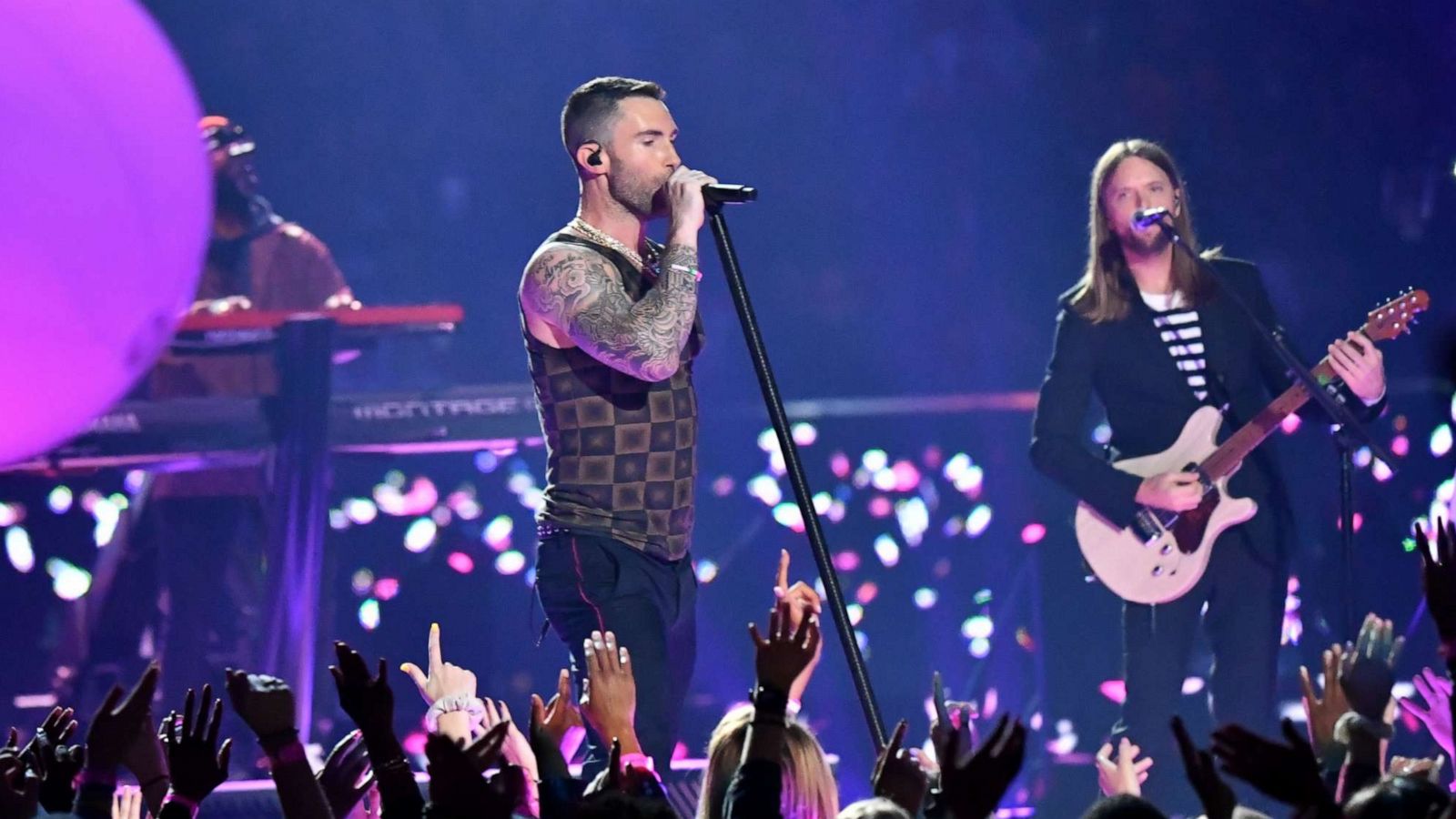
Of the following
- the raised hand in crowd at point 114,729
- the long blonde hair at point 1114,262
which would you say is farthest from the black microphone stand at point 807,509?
the long blonde hair at point 1114,262

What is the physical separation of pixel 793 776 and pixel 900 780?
154mm

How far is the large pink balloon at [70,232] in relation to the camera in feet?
18.5

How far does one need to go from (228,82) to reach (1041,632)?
429 cm

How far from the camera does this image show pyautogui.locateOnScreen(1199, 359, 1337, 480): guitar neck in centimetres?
494

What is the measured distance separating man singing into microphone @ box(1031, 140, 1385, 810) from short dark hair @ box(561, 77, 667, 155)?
197 centimetres

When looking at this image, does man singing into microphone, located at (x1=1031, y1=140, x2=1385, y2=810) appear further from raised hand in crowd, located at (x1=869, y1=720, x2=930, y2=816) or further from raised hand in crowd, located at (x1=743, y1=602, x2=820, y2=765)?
raised hand in crowd, located at (x1=743, y1=602, x2=820, y2=765)

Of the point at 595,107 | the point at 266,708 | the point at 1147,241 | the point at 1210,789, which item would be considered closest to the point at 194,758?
the point at 266,708

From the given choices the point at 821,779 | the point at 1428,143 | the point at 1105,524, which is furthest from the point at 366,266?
the point at 821,779

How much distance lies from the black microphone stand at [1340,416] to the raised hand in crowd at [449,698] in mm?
2487

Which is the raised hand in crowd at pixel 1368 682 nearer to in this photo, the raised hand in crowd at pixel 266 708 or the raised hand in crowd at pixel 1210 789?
the raised hand in crowd at pixel 1210 789

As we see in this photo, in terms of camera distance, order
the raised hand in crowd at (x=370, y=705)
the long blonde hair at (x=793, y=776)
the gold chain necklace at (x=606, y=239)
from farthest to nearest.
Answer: the gold chain necklace at (x=606, y=239), the long blonde hair at (x=793, y=776), the raised hand in crowd at (x=370, y=705)

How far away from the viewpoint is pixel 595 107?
369cm

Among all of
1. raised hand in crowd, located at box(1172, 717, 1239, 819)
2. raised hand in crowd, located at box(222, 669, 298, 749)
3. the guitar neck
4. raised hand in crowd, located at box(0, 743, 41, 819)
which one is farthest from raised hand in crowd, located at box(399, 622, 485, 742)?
the guitar neck

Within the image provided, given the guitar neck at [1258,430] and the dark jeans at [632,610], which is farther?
the guitar neck at [1258,430]
